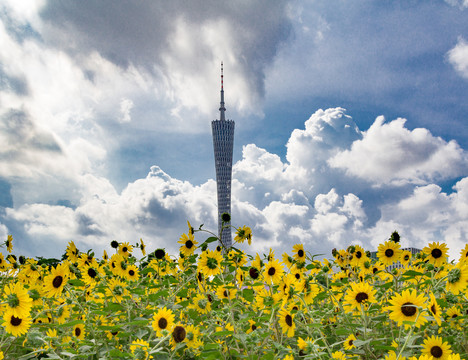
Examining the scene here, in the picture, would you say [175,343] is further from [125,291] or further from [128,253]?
[128,253]

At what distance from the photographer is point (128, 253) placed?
564 cm

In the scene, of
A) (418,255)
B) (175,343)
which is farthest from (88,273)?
(418,255)

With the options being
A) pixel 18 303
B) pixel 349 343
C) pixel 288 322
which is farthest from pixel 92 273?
pixel 349 343

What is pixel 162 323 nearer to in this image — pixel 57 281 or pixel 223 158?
pixel 57 281

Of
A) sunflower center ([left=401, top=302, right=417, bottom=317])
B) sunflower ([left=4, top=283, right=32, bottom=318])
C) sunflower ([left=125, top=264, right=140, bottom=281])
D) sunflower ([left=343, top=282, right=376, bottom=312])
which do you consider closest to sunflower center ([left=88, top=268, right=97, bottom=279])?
sunflower ([left=125, top=264, right=140, bottom=281])

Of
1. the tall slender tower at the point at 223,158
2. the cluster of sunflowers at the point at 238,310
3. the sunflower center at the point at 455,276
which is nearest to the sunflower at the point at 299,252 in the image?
the cluster of sunflowers at the point at 238,310

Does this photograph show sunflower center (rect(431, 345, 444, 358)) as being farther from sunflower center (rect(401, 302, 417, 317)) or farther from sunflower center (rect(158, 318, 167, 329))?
sunflower center (rect(158, 318, 167, 329))

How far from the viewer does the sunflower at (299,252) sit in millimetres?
5020

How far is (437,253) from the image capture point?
4586mm

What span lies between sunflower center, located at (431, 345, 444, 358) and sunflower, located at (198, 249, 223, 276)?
2.19m

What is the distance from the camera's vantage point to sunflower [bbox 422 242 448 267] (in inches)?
180

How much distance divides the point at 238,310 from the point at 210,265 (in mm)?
690

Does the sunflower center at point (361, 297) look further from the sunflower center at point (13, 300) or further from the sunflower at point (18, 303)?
the sunflower center at point (13, 300)

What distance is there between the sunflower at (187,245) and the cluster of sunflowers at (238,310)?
12 millimetres
